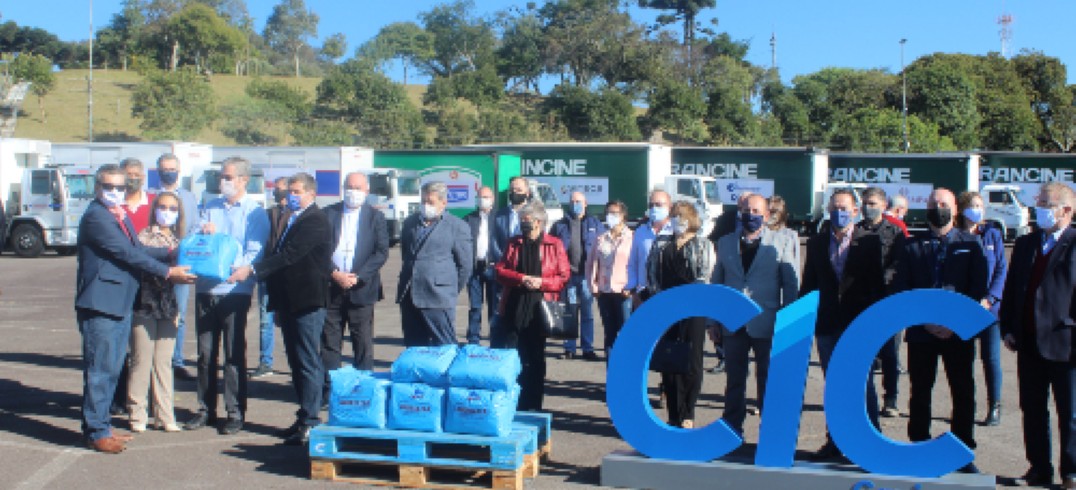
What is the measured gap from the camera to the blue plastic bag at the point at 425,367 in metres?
6.23

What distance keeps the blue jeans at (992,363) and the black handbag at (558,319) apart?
3271 mm

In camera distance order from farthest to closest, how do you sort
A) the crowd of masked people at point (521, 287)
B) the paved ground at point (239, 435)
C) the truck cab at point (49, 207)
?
1. the truck cab at point (49, 207)
2. the paved ground at point (239, 435)
3. the crowd of masked people at point (521, 287)

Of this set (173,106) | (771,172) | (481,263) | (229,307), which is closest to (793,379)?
(229,307)

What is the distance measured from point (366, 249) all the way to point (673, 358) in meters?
2.43

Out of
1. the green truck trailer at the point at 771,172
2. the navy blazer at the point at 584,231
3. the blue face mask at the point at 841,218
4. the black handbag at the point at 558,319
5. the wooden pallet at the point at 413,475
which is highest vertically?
the green truck trailer at the point at 771,172

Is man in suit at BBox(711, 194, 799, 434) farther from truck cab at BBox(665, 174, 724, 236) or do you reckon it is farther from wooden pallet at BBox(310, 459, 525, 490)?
truck cab at BBox(665, 174, 724, 236)

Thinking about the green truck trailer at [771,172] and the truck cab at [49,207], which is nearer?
the truck cab at [49,207]

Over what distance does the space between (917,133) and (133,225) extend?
55068 mm

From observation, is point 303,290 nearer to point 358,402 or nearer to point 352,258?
point 352,258

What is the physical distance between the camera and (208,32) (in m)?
83.6

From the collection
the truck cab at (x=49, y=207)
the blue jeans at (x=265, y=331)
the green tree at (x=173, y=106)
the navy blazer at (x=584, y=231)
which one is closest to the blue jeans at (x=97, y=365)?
the blue jeans at (x=265, y=331)

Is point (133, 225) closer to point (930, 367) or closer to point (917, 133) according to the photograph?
point (930, 367)

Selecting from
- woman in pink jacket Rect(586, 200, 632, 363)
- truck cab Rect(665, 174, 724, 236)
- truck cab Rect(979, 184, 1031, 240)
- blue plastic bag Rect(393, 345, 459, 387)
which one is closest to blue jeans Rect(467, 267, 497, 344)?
woman in pink jacket Rect(586, 200, 632, 363)

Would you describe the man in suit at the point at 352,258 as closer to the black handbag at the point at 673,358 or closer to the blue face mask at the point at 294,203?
the blue face mask at the point at 294,203
